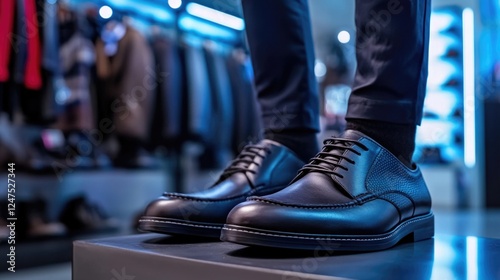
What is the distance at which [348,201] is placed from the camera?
1.69ft

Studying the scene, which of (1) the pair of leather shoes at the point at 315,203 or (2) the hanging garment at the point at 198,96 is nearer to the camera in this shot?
(1) the pair of leather shoes at the point at 315,203

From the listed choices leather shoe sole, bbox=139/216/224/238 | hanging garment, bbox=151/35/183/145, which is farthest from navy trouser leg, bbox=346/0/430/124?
hanging garment, bbox=151/35/183/145

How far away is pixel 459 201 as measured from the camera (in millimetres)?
3801

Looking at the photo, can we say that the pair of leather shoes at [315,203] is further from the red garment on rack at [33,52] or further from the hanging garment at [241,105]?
the hanging garment at [241,105]

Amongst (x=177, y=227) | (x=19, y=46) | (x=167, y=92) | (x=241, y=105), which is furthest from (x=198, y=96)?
(x=177, y=227)

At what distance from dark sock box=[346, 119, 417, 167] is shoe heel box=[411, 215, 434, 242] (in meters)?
0.09

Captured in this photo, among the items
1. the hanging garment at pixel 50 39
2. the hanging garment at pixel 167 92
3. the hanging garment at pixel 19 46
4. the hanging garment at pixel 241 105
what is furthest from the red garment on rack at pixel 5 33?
the hanging garment at pixel 241 105

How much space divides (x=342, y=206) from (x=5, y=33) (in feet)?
5.16

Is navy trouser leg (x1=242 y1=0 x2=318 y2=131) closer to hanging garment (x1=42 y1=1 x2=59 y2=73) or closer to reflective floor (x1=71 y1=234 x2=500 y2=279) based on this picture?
reflective floor (x1=71 y1=234 x2=500 y2=279)

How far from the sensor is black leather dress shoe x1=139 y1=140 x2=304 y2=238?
567mm

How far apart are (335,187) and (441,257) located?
13 centimetres

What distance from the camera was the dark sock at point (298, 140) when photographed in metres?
0.69

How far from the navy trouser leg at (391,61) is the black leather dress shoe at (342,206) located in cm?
5

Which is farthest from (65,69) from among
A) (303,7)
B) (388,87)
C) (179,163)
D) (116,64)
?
(388,87)
